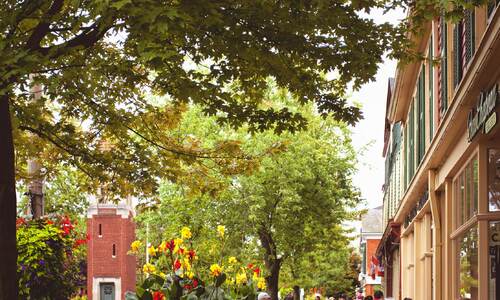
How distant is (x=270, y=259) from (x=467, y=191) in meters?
30.9

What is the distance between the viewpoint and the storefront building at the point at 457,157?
11.1 meters

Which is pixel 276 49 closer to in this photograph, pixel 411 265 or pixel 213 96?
pixel 213 96

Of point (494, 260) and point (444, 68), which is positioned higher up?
point (444, 68)

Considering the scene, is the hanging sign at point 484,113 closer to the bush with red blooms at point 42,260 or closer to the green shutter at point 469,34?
the green shutter at point 469,34

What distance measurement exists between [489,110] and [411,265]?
1645 cm

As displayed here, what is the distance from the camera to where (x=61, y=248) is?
1423 cm

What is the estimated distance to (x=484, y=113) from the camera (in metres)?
10.8

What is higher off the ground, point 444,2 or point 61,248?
point 444,2

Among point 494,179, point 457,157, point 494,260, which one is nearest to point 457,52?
point 457,157

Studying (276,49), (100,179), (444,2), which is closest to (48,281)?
(100,179)

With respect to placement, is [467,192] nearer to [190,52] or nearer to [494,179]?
[494,179]

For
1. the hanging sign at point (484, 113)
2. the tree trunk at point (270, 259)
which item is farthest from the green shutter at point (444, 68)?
the tree trunk at point (270, 259)

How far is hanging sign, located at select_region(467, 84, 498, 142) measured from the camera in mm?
10137

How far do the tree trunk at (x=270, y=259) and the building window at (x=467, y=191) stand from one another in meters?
27.4
